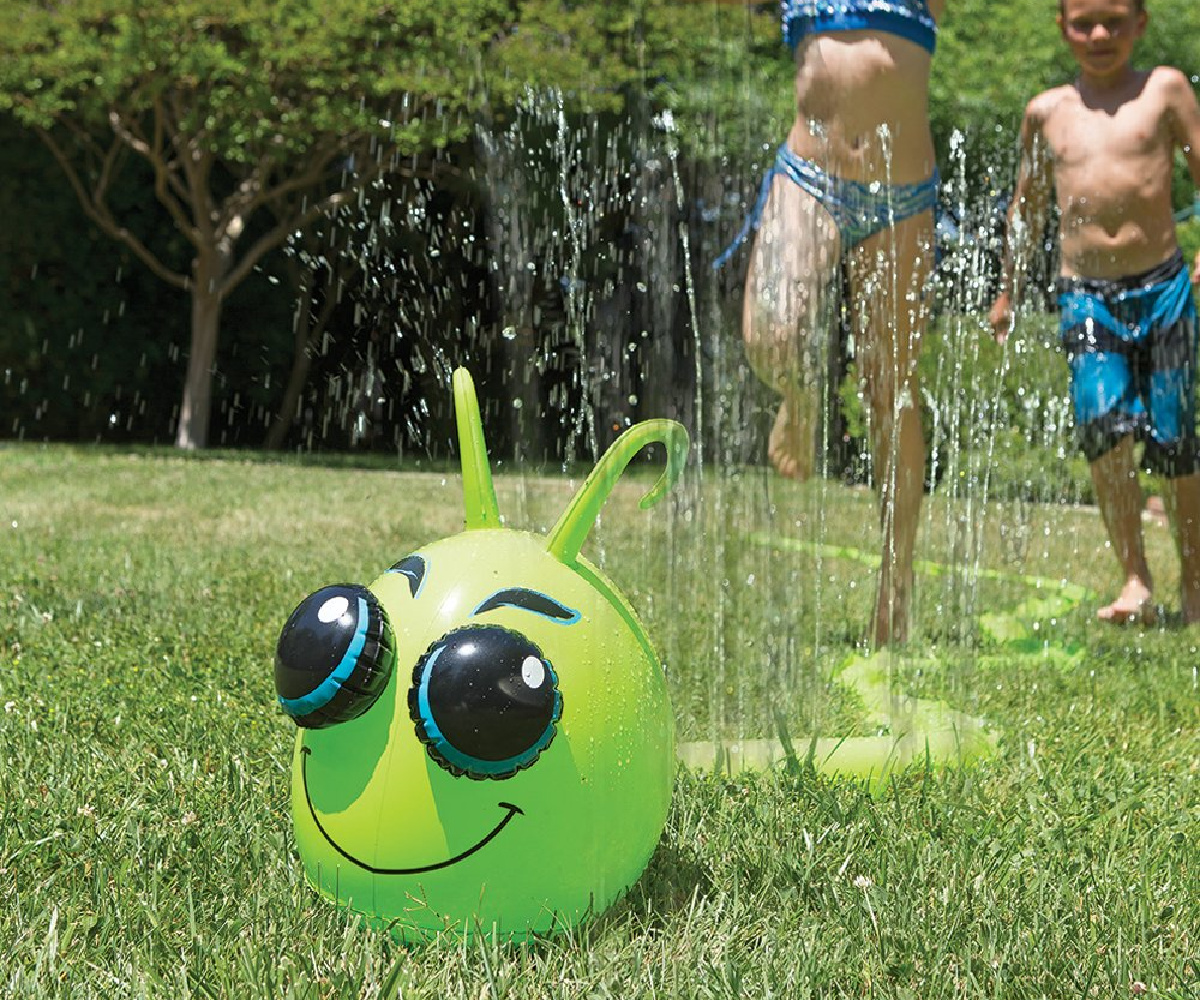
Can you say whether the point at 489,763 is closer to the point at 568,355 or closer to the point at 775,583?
the point at 775,583

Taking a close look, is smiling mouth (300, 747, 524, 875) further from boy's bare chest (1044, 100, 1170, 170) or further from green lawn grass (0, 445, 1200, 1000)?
boy's bare chest (1044, 100, 1170, 170)

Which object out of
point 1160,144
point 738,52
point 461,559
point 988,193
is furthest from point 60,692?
point 738,52

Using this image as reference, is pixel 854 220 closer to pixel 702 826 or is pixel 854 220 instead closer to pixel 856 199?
pixel 856 199

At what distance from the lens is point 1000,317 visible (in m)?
4.38

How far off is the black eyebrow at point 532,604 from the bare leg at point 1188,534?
3.43 m

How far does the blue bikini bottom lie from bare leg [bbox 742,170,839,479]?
26mm

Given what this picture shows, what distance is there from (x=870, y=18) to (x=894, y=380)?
3.05 feet

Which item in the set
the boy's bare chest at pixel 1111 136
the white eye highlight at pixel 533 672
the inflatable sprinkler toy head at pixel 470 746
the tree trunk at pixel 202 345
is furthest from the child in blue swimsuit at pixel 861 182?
the tree trunk at pixel 202 345

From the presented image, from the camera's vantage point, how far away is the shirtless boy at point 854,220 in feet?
11.1

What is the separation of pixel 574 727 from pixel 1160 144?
360 centimetres

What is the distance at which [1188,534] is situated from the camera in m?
4.51

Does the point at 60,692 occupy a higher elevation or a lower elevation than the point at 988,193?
lower

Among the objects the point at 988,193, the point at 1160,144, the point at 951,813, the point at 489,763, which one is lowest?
the point at 951,813

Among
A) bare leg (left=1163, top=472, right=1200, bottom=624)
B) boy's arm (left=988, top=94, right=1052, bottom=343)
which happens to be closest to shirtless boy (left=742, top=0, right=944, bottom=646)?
boy's arm (left=988, top=94, right=1052, bottom=343)
